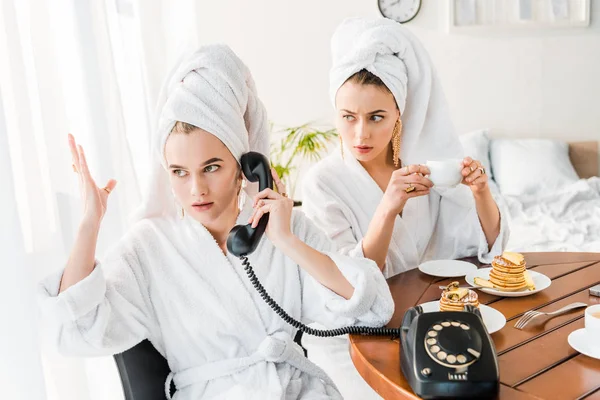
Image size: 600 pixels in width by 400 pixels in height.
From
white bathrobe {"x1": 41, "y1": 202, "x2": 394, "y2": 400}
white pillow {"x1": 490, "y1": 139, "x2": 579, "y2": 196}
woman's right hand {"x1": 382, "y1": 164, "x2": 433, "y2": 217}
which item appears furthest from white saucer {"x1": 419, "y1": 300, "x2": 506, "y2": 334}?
white pillow {"x1": 490, "y1": 139, "x2": 579, "y2": 196}

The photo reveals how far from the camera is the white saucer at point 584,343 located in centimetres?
107

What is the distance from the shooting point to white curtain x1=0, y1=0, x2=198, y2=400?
49.7 inches

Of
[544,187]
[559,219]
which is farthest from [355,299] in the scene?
[544,187]

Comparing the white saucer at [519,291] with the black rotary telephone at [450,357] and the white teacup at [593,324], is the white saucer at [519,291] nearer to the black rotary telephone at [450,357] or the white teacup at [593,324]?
the white teacup at [593,324]

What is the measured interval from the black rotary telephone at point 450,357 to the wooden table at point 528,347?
0.05 meters

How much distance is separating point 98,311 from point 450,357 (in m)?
0.69

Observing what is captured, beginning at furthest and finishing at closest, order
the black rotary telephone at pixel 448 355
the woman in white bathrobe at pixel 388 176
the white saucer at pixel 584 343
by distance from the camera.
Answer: the woman in white bathrobe at pixel 388 176, the white saucer at pixel 584 343, the black rotary telephone at pixel 448 355

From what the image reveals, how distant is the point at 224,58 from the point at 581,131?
384 cm

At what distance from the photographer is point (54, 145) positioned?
5.04ft

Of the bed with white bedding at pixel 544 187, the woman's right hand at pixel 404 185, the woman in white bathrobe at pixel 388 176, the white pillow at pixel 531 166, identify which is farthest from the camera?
the white pillow at pixel 531 166

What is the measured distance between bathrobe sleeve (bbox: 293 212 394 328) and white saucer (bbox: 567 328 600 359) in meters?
0.37

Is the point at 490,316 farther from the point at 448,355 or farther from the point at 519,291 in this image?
the point at 448,355

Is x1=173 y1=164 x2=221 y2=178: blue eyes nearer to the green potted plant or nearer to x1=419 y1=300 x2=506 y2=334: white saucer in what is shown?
x1=419 y1=300 x2=506 y2=334: white saucer

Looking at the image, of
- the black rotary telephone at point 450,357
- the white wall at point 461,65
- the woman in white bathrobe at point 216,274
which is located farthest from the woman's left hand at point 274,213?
the white wall at point 461,65
